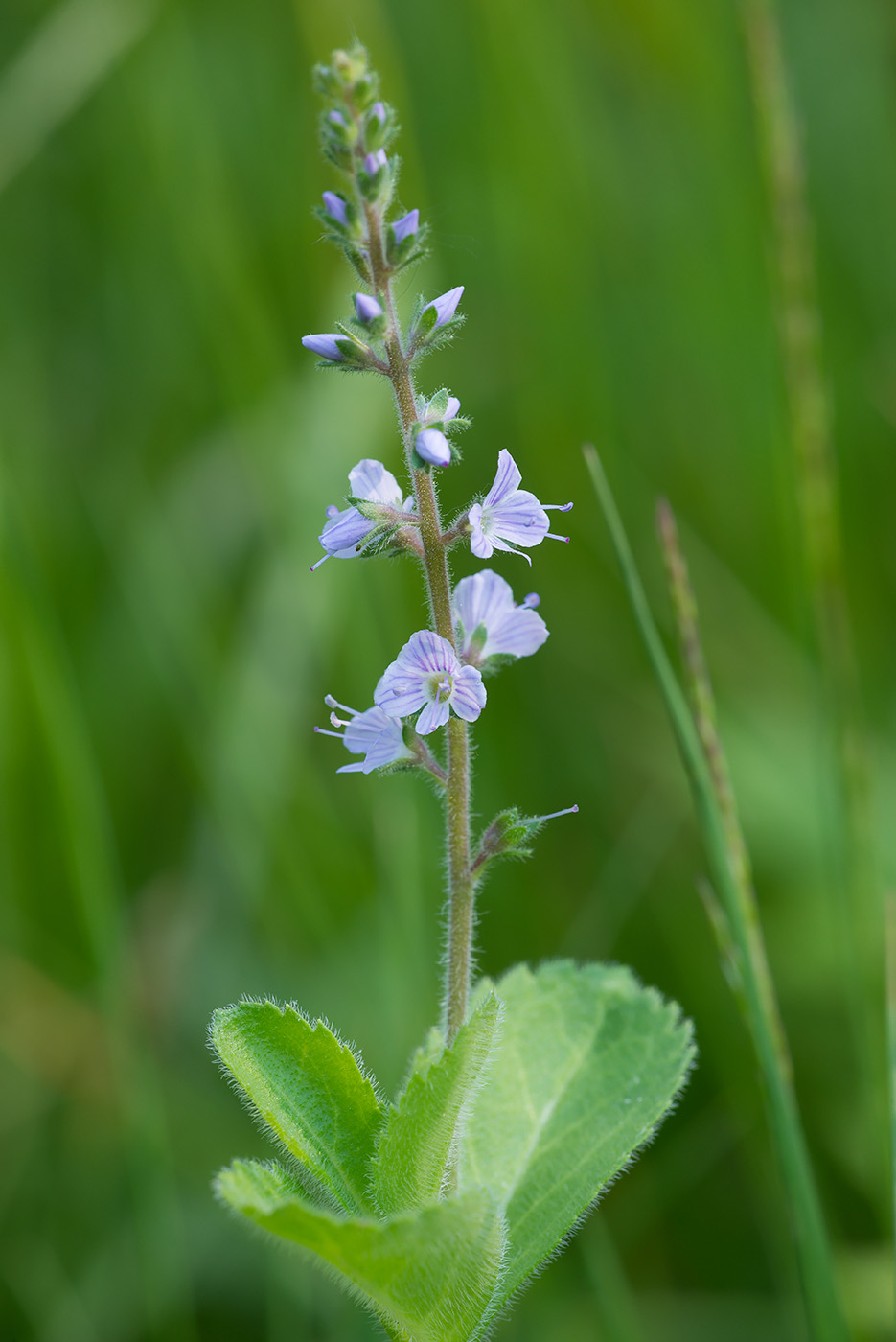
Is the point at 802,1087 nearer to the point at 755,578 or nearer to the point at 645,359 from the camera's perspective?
the point at 755,578

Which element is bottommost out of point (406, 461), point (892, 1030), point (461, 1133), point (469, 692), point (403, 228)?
point (892, 1030)

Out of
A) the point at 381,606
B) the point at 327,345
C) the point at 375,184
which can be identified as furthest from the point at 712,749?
the point at 381,606

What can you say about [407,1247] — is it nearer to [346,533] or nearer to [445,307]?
[346,533]

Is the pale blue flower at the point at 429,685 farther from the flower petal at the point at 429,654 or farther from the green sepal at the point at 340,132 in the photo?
the green sepal at the point at 340,132

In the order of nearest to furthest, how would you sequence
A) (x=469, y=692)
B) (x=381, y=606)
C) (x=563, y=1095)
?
(x=469, y=692) < (x=563, y=1095) < (x=381, y=606)

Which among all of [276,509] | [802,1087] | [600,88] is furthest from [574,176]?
[802,1087]

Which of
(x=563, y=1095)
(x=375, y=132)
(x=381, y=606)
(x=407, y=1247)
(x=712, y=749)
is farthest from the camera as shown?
(x=381, y=606)

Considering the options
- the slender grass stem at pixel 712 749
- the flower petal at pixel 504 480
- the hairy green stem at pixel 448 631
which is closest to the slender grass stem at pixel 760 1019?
the slender grass stem at pixel 712 749
